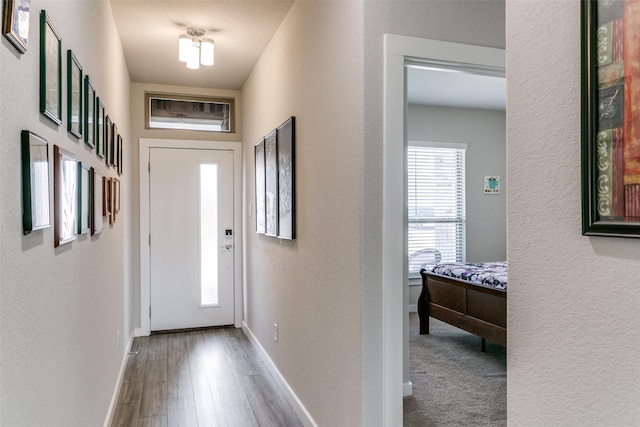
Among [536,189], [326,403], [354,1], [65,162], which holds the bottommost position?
[326,403]

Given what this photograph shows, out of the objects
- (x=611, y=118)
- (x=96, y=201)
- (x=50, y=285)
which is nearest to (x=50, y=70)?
(x=50, y=285)

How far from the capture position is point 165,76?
4.44 m

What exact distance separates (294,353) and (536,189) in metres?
2.30

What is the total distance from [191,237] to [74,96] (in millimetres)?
3212

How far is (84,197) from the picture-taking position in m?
1.91

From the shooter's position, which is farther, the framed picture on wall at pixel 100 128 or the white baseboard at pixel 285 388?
the white baseboard at pixel 285 388

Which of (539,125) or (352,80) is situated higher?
(352,80)

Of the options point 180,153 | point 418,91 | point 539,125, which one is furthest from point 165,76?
point 539,125

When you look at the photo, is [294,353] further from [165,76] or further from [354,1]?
[165,76]

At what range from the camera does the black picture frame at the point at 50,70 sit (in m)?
1.27

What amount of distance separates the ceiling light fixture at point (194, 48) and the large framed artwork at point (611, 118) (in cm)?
294

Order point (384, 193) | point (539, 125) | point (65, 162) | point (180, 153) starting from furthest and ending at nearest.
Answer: point (180, 153) → point (384, 193) → point (65, 162) → point (539, 125)

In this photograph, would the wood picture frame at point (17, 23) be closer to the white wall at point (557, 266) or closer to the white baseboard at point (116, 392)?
the white wall at point (557, 266)

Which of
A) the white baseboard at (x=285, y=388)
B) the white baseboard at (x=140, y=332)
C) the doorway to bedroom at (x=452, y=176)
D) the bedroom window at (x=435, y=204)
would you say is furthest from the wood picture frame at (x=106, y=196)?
the bedroom window at (x=435, y=204)
